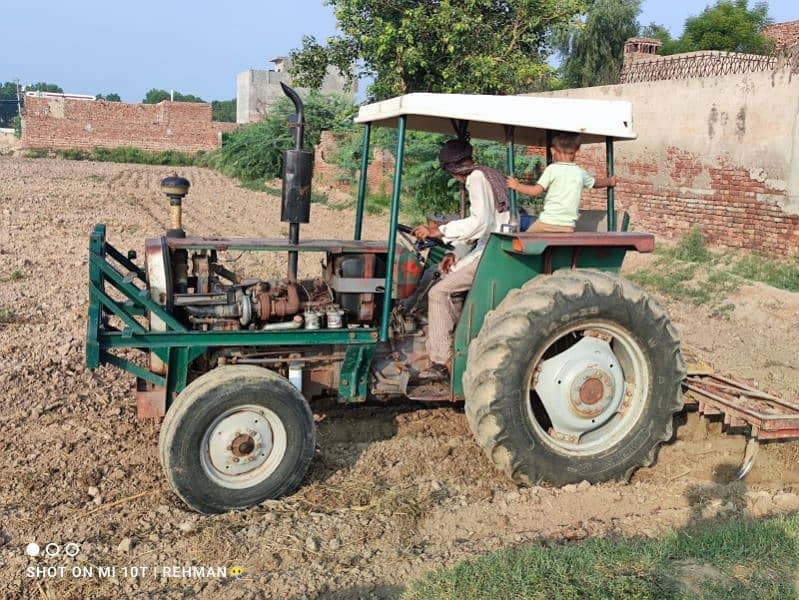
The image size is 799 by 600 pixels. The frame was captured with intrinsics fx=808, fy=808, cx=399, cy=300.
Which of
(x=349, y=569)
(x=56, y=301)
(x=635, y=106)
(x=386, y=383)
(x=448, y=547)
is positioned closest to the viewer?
(x=349, y=569)

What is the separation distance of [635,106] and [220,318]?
11.0 meters

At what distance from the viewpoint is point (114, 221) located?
14.2 meters

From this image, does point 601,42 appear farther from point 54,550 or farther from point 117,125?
point 54,550

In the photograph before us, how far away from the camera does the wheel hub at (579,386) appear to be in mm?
4586

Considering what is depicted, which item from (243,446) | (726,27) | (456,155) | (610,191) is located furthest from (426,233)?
(726,27)

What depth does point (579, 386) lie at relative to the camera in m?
4.58

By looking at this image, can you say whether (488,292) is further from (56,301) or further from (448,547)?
(56,301)

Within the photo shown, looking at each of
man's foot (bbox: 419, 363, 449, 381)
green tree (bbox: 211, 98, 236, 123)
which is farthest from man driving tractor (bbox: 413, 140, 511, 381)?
green tree (bbox: 211, 98, 236, 123)

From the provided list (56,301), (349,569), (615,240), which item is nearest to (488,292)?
(615,240)

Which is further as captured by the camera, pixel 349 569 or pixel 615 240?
pixel 615 240

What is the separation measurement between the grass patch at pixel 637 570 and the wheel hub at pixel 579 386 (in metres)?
0.94

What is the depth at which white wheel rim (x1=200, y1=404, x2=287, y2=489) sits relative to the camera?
4.14m

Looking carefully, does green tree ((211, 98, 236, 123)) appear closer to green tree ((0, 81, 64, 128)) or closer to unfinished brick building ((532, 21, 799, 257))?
green tree ((0, 81, 64, 128))

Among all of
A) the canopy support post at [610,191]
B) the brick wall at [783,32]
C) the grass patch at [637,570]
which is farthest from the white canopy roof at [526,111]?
the brick wall at [783,32]
